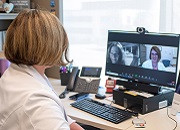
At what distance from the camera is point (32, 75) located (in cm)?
111

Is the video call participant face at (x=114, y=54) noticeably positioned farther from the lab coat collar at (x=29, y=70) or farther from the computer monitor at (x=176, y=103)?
the lab coat collar at (x=29, y=70)

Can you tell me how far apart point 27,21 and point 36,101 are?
35 cm

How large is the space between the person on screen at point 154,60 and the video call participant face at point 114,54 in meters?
0.27

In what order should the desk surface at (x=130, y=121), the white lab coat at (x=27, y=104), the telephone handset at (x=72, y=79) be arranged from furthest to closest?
the telephone handset at (x=72, y=79) < the desk surface at (x=130, y=121) < the white lab coat at (x=27, y=104)

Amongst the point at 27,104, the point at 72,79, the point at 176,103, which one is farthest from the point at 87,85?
the point at 27,104

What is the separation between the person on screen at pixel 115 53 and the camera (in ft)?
7.28

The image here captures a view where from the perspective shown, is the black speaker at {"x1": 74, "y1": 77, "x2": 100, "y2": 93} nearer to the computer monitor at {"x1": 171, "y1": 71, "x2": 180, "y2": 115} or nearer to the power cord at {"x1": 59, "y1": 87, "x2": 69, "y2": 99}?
the power cord at {"x1": 59, "y1": 87, "x2": 69, "y2": 99}

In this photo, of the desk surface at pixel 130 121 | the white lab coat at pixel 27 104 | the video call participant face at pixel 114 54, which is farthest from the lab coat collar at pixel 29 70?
the video call participant face at pixel 114 54

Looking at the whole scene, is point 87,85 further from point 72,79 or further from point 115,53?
point 115,53

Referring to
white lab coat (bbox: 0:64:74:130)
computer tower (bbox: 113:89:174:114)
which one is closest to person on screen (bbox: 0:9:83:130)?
white lab coat (bbox: 0:64:74:130)

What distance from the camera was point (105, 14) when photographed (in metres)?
→ 2.62

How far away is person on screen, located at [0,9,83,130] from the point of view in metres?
0.96

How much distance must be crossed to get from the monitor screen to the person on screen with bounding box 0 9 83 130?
990 millimetres

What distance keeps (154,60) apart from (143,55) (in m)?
0.10
